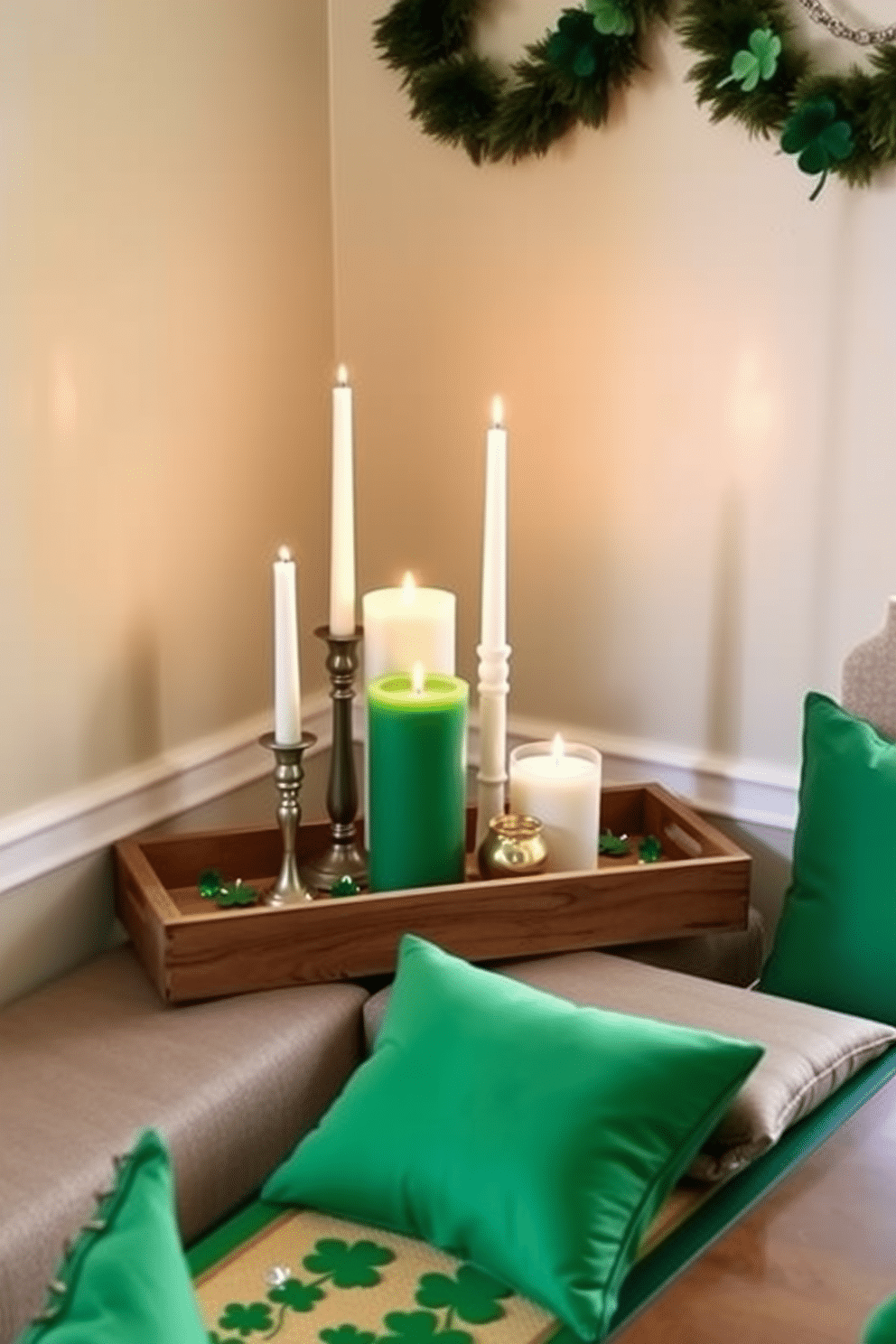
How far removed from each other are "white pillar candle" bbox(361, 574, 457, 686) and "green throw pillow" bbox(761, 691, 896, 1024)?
1.35 ft

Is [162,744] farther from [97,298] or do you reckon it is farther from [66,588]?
[97,298]

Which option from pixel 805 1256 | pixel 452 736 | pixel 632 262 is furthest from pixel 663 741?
pixel 805 1256

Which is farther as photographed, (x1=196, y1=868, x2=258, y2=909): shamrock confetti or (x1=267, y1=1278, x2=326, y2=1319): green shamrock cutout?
(x1=196, y1=868, x2=258, y2=909): shamrock confetti

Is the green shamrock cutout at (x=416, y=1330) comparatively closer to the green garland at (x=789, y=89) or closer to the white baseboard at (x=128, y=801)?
the white baseboard at (x=128, y=801)

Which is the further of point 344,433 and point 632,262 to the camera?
point 632,262

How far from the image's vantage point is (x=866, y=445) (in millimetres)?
1982

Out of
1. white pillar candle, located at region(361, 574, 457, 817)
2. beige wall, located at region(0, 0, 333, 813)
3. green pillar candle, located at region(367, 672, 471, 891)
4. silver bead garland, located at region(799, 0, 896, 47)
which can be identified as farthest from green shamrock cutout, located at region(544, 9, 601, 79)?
green pillar candle, located at region(367, 672, 471, 891)

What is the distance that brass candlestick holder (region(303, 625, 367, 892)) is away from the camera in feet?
6.44

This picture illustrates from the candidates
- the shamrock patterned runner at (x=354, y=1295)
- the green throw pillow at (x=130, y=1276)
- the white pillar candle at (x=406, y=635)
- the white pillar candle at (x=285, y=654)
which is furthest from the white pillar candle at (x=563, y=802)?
the green throw pillow at (x=130, y=1276)

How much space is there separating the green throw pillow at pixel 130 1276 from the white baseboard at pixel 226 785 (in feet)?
2.44

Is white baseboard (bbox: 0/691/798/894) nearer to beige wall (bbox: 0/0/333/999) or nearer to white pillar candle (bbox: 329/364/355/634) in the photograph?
beige wall (bbox: 0/0/333/999)

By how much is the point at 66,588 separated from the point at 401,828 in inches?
17.7

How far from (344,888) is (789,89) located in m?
1.00

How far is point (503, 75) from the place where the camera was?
6.88ft
